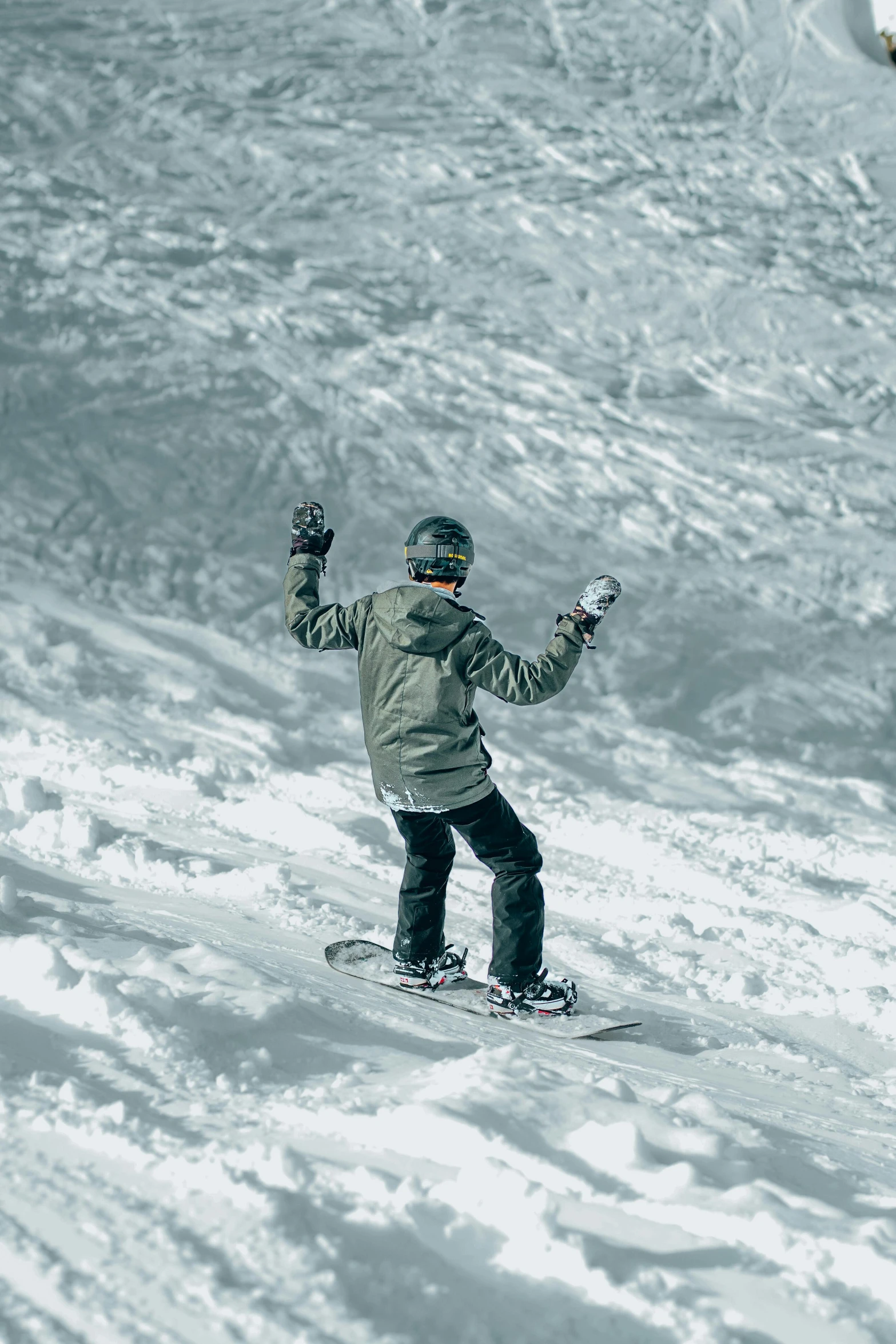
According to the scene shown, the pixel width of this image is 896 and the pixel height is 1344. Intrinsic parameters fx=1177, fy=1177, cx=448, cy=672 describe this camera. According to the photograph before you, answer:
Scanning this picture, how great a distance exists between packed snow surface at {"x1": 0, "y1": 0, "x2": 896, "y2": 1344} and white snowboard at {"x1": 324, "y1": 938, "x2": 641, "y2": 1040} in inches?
4.2

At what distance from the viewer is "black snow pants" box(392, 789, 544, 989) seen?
11.2 ft

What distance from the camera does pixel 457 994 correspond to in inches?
142

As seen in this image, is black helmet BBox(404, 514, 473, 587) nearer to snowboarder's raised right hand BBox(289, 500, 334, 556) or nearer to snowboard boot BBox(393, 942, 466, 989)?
snowboarder's raised right hand BBox(289, 500, 334, 556)

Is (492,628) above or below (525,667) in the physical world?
above

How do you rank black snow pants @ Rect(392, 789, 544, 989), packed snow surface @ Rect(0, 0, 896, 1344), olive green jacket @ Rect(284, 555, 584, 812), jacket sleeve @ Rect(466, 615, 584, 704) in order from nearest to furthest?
packed snow surface @ Rect(0, 0, 896, 1344) < jacket sleeve @ Rect(466, 615, 584, 704) < olive green jacket @ Rect(284, 555, 584, 812) < black snow pants @ Rect(392, 789, 544, 989)

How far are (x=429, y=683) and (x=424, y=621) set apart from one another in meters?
0.18

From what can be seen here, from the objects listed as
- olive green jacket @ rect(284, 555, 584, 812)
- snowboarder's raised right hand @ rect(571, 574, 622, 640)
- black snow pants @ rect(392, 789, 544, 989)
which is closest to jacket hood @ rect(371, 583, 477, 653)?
olive green jacket @ rect(284, 555, 584, 812)

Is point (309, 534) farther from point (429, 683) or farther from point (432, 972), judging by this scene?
point (432, 972)

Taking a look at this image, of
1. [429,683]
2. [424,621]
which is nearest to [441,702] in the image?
[429,683]

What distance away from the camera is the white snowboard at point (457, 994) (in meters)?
3.43

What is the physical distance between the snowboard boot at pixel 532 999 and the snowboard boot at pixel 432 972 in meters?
0.18

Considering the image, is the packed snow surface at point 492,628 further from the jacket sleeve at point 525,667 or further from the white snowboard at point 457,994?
the jacket sleeve at point 525,667

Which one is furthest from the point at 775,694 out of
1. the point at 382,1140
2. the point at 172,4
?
the point at 172,4

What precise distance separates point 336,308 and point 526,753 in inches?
261
